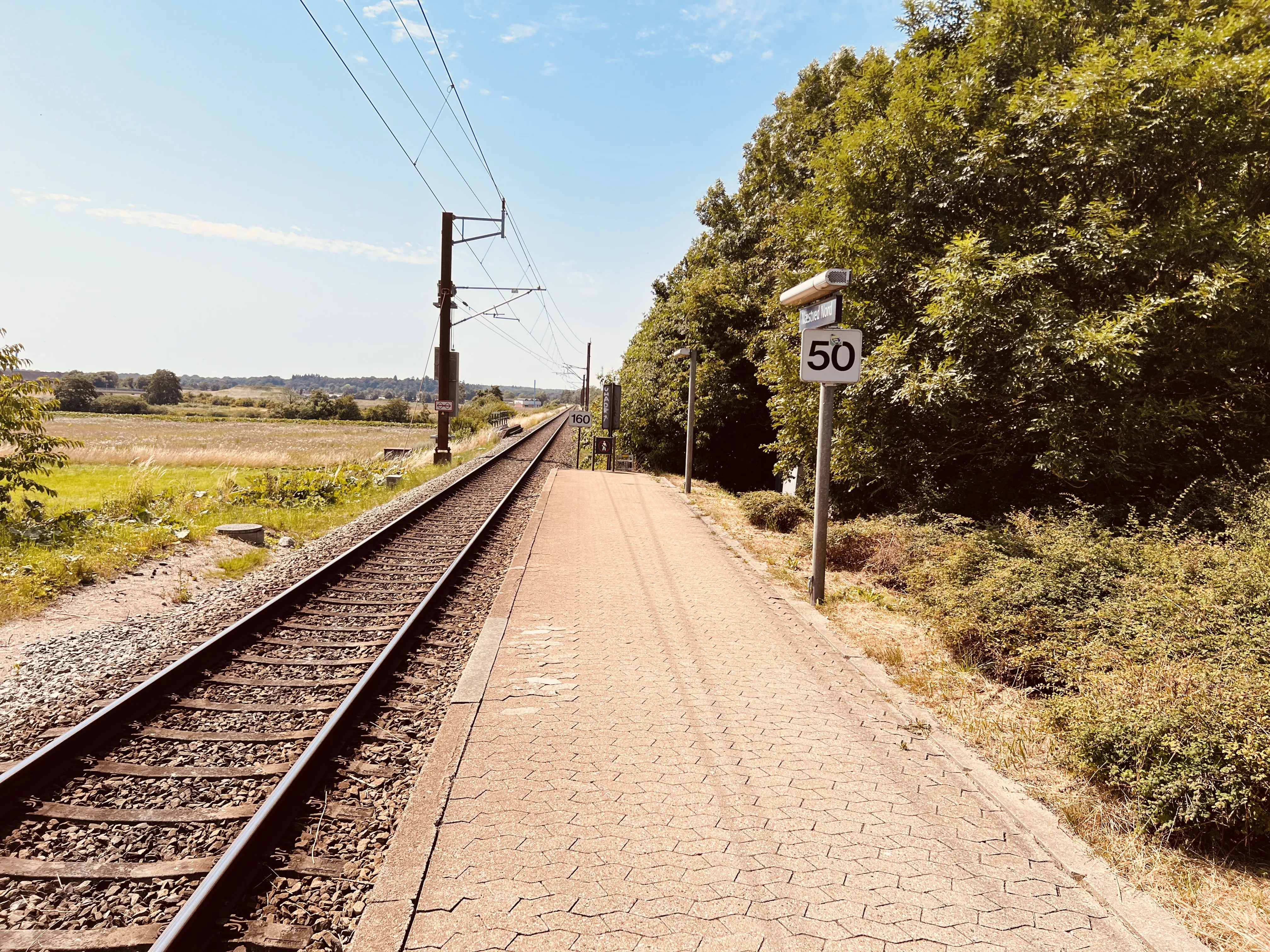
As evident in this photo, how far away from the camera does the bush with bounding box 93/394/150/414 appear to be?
73.1 meters

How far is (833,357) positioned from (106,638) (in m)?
7.78

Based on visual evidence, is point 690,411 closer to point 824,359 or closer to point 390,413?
point 824,359

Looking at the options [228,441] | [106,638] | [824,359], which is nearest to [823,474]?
[824,359]

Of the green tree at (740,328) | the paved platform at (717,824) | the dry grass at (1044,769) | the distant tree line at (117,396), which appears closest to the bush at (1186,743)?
the dry grass at (1044,769)

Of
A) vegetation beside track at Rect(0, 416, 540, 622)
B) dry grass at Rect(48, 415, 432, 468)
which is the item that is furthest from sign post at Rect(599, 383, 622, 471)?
dry grass at Rect(48, 415, 432, 468)

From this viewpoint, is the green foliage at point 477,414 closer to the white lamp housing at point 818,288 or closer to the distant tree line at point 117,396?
the white lamp housing at point 818,288

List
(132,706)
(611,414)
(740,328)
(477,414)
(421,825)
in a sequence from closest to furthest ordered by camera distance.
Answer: (421,825)
(132,706)
(740,328)
(611,414)
(477,414)

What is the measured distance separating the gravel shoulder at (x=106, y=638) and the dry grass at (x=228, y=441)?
515 centimetres

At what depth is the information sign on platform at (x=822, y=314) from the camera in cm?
742

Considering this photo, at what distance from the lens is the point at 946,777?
13.8 feet

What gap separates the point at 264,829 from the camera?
346cm

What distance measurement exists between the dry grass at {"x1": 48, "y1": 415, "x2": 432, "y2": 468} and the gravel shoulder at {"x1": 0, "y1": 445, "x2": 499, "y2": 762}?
5.15 m

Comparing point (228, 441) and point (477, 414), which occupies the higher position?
point (477, 414)

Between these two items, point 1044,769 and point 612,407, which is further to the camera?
point 612,407
